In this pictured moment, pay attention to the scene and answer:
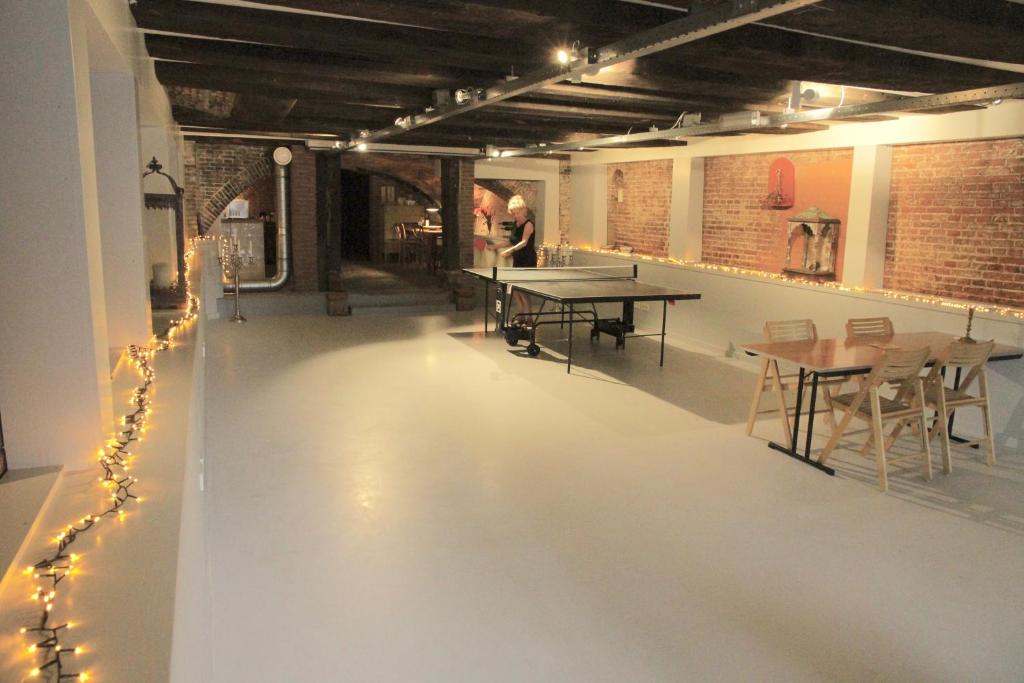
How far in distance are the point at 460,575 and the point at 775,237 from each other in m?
6.66

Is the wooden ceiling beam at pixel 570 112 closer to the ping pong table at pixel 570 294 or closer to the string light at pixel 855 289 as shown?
the ping pong table at pixel 570 294

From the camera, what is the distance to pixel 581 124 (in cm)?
805

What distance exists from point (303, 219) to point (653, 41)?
8.68 m

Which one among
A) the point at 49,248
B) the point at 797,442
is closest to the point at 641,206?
the point at 797,442

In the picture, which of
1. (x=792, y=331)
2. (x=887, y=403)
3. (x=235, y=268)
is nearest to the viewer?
(x=887, y=403)

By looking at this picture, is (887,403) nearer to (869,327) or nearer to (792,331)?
(792,331)

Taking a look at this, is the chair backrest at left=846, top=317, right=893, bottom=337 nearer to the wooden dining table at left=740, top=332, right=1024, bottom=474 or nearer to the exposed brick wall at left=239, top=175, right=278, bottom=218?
the wooden dining table at left=740, top=332, right=1024, bottom=474

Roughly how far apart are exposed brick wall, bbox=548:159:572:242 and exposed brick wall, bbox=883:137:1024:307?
6.42 metres

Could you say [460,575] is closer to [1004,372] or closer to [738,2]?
[738,2]

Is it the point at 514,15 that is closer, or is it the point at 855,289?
the point at 514,15

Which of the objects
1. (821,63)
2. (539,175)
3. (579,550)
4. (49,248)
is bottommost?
(579,550)

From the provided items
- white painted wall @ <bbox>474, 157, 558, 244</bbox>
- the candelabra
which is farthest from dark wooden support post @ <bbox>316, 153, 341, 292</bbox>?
white painted wall @ <bbox>474, 157, 558, 244</bbox>

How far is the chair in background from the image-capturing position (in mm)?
16875

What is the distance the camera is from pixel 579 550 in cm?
376
